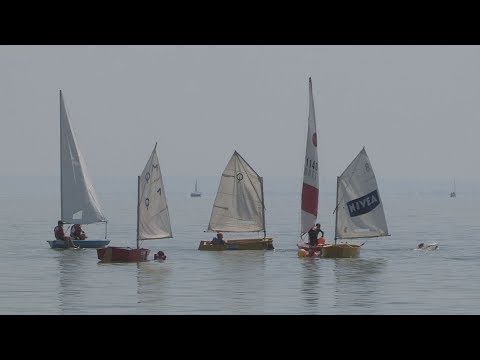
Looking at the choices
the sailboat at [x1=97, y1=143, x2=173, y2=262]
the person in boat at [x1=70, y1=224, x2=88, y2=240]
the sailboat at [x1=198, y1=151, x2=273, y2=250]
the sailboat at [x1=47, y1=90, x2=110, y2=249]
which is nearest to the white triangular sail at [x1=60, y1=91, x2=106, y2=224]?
the sailboat at [x1=47, y1=90, x2=110, y2=249]

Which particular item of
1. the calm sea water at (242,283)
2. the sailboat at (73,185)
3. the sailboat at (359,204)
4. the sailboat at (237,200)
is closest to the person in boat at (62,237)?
the calm sea water at (242,283)

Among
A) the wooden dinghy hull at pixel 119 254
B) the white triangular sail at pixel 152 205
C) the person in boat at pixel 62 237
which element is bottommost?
the wooden dinghy hull at pixel 119 254

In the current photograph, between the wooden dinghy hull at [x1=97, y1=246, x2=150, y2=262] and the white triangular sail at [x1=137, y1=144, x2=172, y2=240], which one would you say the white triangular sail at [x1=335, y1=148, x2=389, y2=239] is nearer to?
the white triangular sail at [x1=137, y1=144, x2=172, y2=240]

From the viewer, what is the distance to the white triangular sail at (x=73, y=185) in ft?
244

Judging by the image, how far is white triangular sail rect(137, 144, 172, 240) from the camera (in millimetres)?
62438

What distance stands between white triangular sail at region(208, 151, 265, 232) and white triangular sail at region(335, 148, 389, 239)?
7.42 meters

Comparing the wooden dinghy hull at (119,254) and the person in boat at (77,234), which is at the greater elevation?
the person in boat at (77,234)

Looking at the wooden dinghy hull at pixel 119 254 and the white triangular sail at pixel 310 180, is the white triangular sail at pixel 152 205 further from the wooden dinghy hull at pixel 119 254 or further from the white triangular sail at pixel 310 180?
the white triangular sail at pixel 310 180

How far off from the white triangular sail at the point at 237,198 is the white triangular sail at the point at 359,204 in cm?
742

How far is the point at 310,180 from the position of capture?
6725 centimetres

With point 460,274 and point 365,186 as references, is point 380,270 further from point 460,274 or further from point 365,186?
point 365,186

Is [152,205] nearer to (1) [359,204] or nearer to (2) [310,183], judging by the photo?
(2) [310,183]

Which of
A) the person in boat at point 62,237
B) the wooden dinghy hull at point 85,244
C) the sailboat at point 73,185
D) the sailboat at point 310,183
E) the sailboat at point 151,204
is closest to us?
the sailboat at point 151,204
